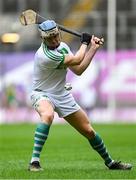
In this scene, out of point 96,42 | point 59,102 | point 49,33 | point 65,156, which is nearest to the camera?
point 49,33

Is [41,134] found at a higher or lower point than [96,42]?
lower

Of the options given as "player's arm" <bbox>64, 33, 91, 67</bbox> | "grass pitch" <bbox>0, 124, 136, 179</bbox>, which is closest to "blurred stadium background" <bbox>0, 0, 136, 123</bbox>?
"grass pitch" <bbox>0, 124, 136, 179</bbox>

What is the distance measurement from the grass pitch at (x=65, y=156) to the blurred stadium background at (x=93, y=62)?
947cm

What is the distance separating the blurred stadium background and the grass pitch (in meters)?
9.47

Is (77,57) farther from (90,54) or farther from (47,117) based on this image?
(47,117)

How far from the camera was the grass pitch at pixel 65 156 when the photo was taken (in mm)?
13227

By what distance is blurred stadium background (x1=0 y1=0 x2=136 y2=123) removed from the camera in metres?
39.7

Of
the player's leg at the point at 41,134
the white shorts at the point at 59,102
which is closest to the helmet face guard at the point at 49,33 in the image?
the white shorts at the point at 59,102

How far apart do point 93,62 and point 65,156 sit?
21778 mm

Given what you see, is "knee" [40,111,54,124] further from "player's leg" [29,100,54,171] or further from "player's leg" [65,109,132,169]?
"player's leg" [65,109,132,169]

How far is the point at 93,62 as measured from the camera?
3975 centimetres

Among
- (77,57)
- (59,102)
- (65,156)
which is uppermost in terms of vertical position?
(77,57)

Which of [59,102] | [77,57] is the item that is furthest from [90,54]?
[59,102]

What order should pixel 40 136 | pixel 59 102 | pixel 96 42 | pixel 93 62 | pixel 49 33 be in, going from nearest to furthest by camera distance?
pixel 40 136 < pixel 49 33 < pixel 96 42 < pixel 59 102 < pixel 93 62
